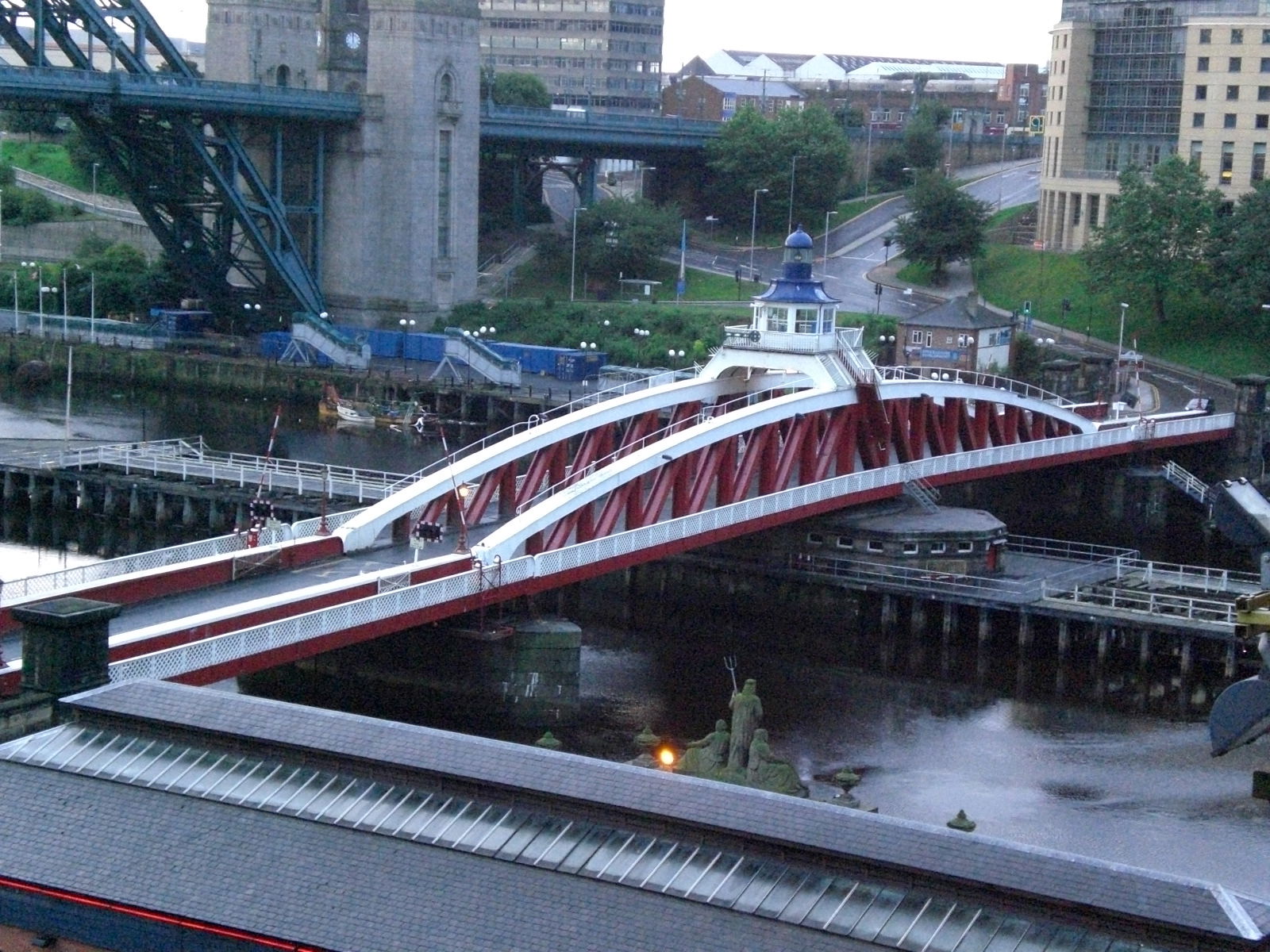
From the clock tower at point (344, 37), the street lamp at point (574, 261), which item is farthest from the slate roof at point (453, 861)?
the clock tower at point (344, 37)

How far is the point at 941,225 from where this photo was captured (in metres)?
108

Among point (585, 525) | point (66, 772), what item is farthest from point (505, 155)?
point (66, 772)

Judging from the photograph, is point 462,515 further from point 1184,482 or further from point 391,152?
point 391,152

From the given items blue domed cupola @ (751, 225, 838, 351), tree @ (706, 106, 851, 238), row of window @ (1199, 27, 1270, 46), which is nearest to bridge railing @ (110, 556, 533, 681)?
blue domed cupola @ (751, 225, 838, 351)

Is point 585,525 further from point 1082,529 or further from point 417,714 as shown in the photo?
point 1082,529

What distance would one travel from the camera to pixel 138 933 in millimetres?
23547

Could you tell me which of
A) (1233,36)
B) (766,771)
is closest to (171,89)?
(1233,36)

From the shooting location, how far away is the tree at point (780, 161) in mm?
118000

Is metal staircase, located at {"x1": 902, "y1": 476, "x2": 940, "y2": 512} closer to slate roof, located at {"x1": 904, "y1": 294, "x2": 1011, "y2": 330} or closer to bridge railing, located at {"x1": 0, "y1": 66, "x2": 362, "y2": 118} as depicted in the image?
slate roof, located at {"x1": 904, "y1": 294, "x2": 1011, "y2": 330}

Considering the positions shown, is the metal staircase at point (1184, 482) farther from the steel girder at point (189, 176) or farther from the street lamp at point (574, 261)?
the steel girder at point (189, 176)

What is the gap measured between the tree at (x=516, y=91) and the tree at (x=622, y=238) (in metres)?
28.9

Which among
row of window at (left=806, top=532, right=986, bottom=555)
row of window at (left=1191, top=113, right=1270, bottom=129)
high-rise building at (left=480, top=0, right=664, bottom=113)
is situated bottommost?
row of window at (left=806, top=532, right=986, bottom=555)

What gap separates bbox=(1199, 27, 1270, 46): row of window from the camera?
337 ft

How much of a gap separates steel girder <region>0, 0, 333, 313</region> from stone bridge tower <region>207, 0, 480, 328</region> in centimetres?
137
